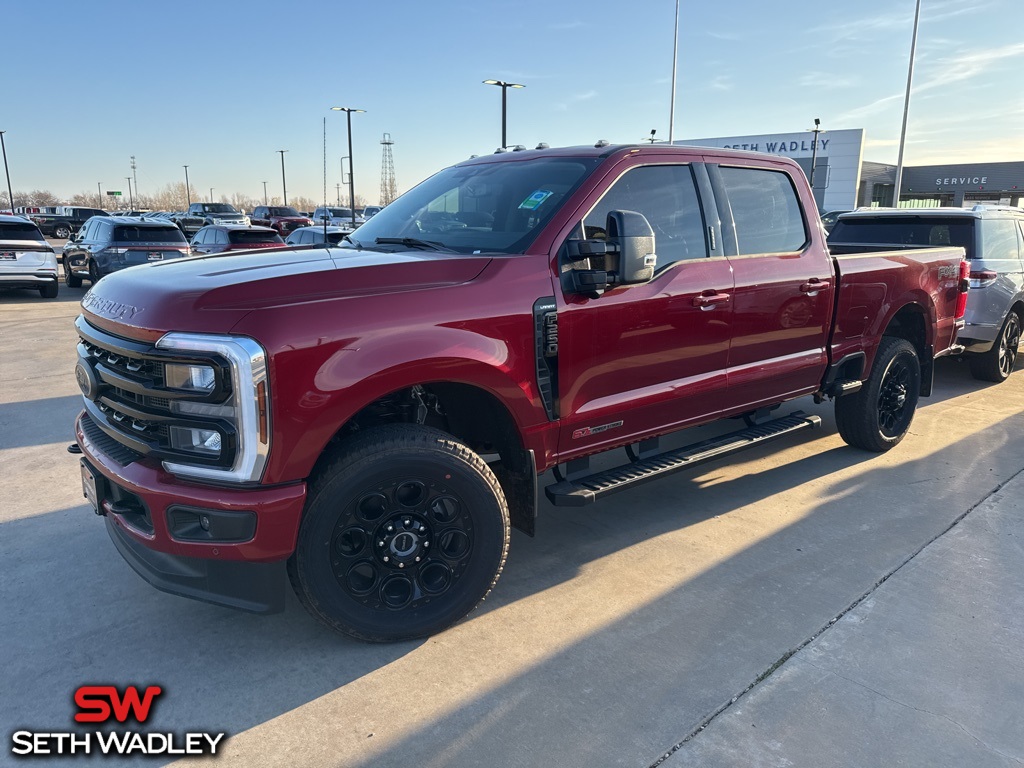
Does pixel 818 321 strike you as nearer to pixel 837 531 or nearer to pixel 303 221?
pixel 837 531

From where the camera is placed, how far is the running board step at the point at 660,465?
3.45 metres

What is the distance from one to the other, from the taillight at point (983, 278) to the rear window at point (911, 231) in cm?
20

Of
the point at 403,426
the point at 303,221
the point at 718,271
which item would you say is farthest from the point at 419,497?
the point at 303,221

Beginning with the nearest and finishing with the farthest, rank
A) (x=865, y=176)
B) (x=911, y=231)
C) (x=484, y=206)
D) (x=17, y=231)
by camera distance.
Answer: (x=484, y=206) → (x=911, y=231) → (x=17, y=231) → (x=865, y=176)

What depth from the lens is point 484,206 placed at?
12.6ft

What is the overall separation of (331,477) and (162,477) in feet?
1.95

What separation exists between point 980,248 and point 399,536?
7.39 m

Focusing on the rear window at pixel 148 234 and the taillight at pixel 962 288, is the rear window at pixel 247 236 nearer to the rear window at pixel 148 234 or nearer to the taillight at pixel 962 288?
the rear window at pixel 148 234

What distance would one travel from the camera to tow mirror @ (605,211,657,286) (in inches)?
128
